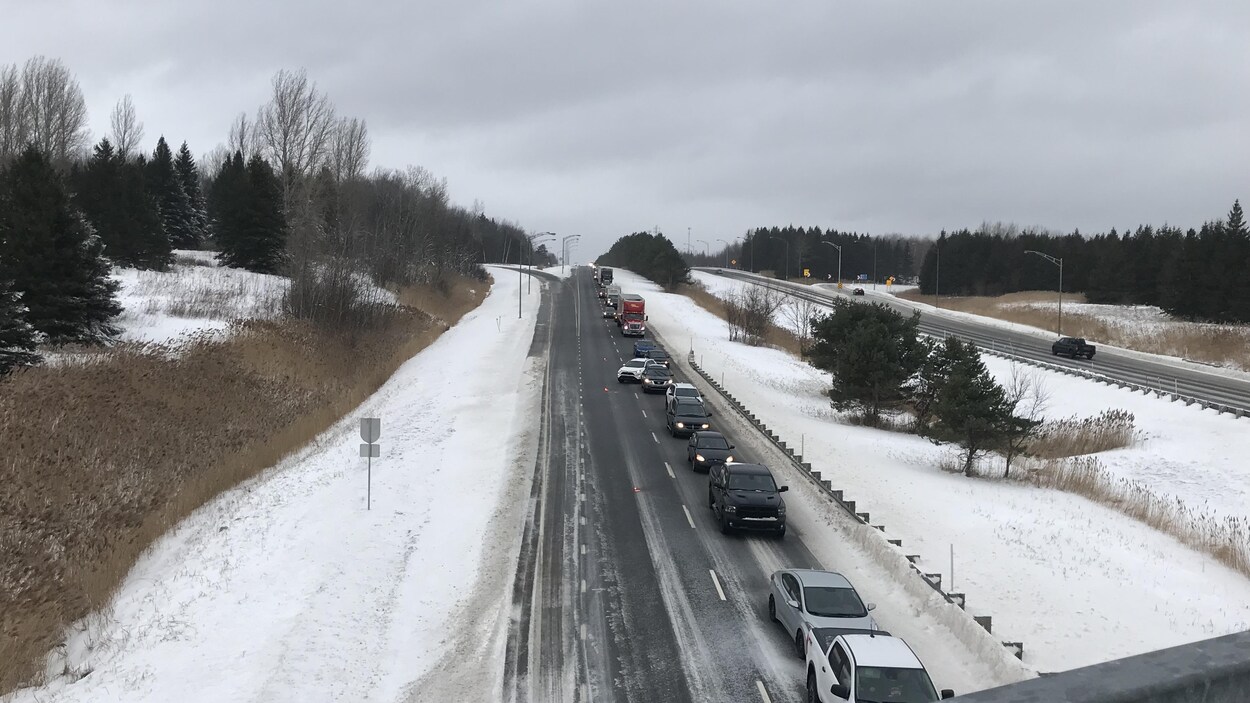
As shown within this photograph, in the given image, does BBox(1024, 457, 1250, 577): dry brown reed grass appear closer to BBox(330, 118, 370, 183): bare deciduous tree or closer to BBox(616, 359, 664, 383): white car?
BBox(616, 359, 664, 383): white car

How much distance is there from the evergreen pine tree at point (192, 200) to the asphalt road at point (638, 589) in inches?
2589

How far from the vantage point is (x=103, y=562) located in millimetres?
19719

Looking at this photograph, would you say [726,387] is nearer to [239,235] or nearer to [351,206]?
[239,235]

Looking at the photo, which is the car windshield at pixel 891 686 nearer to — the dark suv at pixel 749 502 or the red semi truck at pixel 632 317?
the dark suv at pixel 749 502

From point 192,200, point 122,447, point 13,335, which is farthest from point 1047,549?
point 192,200

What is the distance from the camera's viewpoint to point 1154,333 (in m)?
77.8

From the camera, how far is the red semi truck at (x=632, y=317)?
71312mm

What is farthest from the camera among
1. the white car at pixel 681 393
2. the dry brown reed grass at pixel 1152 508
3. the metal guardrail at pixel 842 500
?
the white car at pixel 681 393

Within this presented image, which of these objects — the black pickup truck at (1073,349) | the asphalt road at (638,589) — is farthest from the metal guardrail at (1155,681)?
the black pickup truck at (1073,349)

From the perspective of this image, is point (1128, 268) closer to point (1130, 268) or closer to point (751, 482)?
point (1130, 268)

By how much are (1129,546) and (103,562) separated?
26.9m

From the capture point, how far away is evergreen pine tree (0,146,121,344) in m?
36.7

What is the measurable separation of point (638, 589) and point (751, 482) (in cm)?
591

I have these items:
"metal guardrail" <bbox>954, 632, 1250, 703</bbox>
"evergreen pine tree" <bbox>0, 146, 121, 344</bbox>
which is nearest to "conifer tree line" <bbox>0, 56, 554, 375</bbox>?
"evergreen pine tree" <bbox>0, 146, 121, 344</bbox>
